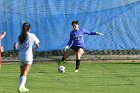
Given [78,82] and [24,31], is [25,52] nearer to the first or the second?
[24,31]

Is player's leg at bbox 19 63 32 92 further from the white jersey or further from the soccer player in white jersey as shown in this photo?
the white jersey

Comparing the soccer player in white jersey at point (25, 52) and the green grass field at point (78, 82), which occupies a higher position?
the soccer player in white jersey at point (25, 52)

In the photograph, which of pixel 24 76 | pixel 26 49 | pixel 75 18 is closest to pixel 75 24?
pixel 75 18

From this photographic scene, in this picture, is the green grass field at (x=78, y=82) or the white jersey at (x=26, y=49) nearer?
the white jersey at (x=26, y=49)

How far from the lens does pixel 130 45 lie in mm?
25531

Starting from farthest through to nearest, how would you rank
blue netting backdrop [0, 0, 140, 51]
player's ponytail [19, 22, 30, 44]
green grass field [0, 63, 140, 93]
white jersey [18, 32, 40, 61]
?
blue netting backdrop [0, 0, 140, 51]
green grass field [0, 63, 140, 93]
white jersey [18, 32, 40, 61]
player's ponytail [19, 22, 30, 44]

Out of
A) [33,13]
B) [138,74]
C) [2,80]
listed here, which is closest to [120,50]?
[33,13]

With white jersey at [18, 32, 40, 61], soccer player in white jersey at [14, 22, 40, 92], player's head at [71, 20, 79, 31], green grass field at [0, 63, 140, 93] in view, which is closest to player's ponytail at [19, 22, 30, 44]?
soccer player in white jersey at [14, 22, 40, 92]

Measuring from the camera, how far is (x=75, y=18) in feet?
83.7

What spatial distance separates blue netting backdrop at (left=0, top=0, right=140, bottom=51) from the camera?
1001 inches

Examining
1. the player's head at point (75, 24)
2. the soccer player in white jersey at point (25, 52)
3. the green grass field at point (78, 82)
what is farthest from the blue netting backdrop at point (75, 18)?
the soccer player in white jersey at point (25, 52)

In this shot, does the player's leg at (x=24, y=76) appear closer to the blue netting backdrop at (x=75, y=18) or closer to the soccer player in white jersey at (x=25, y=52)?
the soccer player in white jersey at (x=25, y=52)

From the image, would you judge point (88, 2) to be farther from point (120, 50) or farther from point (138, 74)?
point (138, 74)

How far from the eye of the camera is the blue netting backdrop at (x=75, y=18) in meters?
25.4
